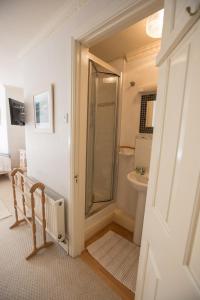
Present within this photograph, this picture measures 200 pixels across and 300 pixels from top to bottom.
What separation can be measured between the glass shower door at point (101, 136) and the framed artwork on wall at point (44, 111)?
445 mm

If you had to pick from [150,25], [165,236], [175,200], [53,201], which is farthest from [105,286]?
[150,25]

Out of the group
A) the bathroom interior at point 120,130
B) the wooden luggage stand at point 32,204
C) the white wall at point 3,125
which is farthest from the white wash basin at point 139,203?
the white wall at point 3,125

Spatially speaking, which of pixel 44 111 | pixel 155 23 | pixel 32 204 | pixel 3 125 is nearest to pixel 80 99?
pixel 44 111

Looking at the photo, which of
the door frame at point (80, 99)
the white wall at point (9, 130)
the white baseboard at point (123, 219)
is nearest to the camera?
the door frame at point (80, 99)

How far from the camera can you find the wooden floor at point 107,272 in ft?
4.22

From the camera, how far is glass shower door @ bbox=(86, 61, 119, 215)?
1.81m

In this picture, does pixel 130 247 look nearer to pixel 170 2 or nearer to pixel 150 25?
pixel 170 2

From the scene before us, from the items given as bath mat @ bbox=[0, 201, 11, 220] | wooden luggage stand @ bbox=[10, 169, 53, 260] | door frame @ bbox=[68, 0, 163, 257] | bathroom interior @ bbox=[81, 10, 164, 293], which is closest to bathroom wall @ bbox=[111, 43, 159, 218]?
bathroom interior @ bbox=[81, 10, 164, 293]

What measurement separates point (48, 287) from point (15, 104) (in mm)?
2155

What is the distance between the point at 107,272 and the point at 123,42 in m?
2.56

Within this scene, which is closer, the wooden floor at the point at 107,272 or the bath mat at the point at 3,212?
the wooden floor at the point at 107,272

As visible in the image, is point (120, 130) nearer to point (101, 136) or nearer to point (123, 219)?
point (101, 136)

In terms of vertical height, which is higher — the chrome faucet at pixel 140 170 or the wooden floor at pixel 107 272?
the chrome faucet at pixel 140 170

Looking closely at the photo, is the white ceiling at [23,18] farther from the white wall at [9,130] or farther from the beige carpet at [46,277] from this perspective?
the beige carpet at [46,277]
